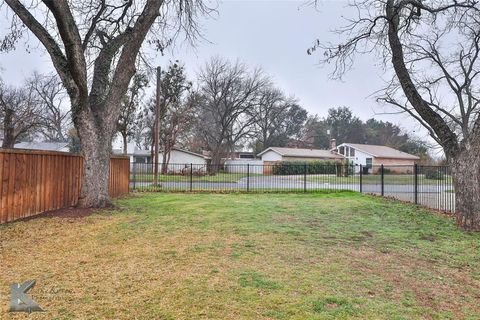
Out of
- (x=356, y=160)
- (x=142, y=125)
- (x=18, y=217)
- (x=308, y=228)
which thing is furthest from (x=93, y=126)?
(x=356, y=160)

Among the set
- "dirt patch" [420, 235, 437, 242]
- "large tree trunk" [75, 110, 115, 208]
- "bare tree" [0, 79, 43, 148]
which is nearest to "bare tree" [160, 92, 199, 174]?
"bare tree" [0, 79, 43, 148]

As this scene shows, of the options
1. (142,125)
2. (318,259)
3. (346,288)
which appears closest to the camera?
(346,288)

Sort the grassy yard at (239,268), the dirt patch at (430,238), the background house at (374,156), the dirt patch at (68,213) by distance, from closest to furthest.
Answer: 1. the grassy yard at (239,268)
2. the dirt patch at (430,238)
3. the dirt patch at (68,213)
4. the background house at (374,156)

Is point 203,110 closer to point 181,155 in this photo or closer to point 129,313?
point 181,155

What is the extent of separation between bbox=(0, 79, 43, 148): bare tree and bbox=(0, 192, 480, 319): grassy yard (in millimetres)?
20144

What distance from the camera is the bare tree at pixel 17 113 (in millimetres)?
23109

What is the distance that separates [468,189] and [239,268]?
5.60 metres

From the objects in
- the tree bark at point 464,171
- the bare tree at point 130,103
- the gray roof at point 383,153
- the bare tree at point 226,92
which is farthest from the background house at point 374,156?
the tree bark at point 464,171

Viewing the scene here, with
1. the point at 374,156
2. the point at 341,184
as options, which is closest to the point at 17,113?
the point at 341,184

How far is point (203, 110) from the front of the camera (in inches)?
1489

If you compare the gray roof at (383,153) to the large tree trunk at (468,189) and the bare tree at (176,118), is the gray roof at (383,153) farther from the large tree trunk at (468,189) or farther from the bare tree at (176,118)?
the large tree trunk at (468,189)

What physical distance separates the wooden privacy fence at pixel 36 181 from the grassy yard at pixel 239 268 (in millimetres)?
526

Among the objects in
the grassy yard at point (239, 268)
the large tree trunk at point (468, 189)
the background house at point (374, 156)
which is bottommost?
the grassy yard at point (239, 268)

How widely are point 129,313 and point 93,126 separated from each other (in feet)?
20.9
